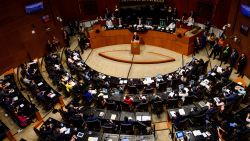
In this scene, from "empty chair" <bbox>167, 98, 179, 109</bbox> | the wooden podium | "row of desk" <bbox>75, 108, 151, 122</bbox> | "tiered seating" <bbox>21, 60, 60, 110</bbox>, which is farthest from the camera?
the wooden podium

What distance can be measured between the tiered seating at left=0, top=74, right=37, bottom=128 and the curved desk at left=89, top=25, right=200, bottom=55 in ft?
25.9

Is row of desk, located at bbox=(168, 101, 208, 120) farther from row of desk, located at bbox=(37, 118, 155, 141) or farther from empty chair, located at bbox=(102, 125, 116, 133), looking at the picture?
empty chair, located at bbox=(102, 125, 116, 133)

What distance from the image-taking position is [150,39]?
2023 centimetres

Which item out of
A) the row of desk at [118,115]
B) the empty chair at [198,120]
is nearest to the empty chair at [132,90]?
the row of desk at [118,115]

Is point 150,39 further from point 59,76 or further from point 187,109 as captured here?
point 187,109

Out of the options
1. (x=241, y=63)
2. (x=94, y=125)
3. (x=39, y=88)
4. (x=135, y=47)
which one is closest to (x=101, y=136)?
(x=94, y=125)

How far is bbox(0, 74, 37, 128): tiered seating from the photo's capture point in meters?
13.3

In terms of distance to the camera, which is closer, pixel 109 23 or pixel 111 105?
pixel 111 105

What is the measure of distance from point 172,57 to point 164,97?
19.1 ft

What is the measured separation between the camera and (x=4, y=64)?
17719 mm

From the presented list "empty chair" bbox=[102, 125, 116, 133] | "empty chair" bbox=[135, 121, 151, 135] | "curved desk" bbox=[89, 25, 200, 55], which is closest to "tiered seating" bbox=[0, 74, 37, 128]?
"empty chair" bbox=[102, 125, 116, 133]

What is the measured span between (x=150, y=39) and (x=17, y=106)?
11.3 metres

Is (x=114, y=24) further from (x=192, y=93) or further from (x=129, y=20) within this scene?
(x=192, y=93)

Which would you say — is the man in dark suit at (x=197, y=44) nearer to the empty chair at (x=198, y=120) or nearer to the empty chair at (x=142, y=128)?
the empty chair at (x=198, y=120)
